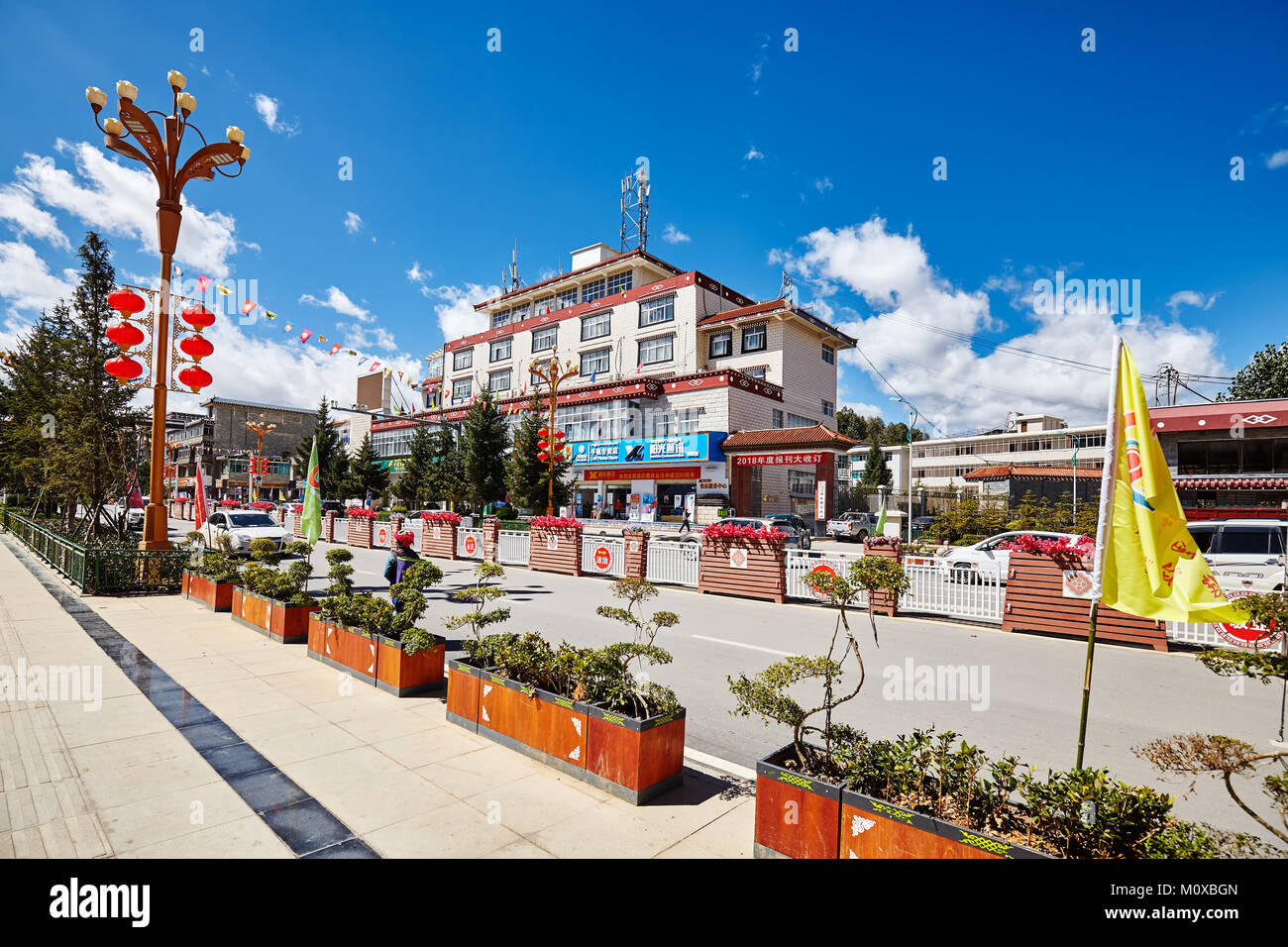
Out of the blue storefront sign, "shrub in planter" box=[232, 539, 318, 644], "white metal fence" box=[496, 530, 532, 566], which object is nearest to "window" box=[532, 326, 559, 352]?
the blue storefront sign

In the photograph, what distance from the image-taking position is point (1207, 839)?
2631 millimetres

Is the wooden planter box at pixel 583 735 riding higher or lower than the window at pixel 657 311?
lower

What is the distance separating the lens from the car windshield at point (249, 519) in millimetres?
21312

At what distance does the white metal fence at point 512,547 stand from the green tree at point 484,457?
1754cm

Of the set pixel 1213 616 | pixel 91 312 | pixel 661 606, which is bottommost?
pixel 661 606

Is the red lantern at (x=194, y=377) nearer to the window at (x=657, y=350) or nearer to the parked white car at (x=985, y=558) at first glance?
the parked white car at (x=985, y=558)

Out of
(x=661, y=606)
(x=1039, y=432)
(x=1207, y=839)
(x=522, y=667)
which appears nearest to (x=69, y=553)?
(x=661, y=606)

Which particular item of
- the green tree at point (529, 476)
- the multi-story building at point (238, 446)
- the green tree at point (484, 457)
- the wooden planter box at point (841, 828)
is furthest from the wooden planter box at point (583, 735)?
the multi-story building at point (238, 446)

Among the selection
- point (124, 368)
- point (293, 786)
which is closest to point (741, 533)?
point (293, 786)

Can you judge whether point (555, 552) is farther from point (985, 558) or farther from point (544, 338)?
point (544, 338)

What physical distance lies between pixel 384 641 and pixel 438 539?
1771 centimetres

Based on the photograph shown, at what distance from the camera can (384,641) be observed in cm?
686
